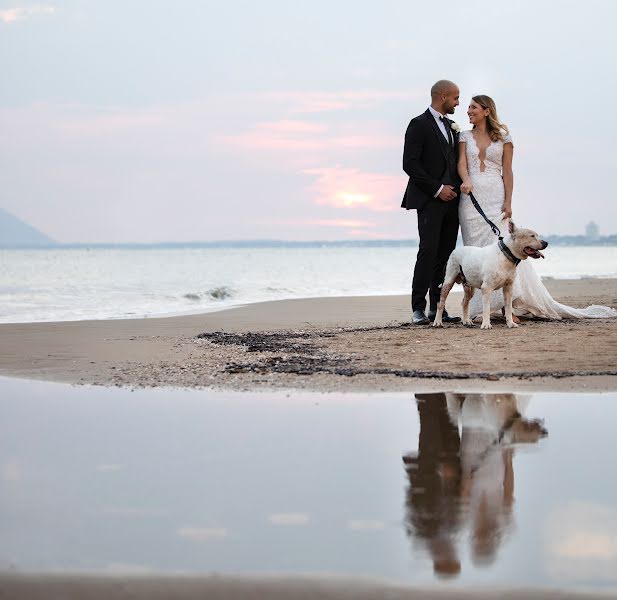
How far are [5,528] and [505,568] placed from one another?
63.2 inches

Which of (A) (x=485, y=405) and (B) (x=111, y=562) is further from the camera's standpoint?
(A) (x=485, y=405)

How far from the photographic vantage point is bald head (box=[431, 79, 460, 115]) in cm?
938

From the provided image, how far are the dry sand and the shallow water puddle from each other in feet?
2.33

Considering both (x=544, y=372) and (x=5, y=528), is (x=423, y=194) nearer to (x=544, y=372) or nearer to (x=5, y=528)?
(x=544, y=372)

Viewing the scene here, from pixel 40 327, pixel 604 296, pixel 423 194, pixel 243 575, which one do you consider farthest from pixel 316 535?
pixel 604 296

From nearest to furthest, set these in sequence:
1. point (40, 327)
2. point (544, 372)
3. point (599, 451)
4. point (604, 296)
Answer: point (599, 451), point (544, 372), point (40, 327), point (604, 296)

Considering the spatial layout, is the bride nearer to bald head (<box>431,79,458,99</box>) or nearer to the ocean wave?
bald head (<box>431,79,458,99</box>)

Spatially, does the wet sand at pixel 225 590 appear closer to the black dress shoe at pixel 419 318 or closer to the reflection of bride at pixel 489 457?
the reflection of bride at pixel 489 457

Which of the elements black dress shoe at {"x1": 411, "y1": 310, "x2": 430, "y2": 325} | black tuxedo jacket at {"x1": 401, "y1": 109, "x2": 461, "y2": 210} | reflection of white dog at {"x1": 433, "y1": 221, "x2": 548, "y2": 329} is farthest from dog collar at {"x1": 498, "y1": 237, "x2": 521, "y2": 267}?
black dress shoe at {"x1": 411, "y1": 310, "x2": 430, "y2": 325}

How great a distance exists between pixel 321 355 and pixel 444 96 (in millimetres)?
3649

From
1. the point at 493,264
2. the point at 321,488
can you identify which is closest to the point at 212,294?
the point at 493,264

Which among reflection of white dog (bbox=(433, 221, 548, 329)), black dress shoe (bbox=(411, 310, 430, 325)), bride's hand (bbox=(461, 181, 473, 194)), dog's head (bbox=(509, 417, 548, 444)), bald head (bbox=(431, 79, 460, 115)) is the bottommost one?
dog's head (bbox=(509, 417, 548, 444))

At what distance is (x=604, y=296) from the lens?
1480 centimetres

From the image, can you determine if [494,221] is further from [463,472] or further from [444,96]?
[463,472]
